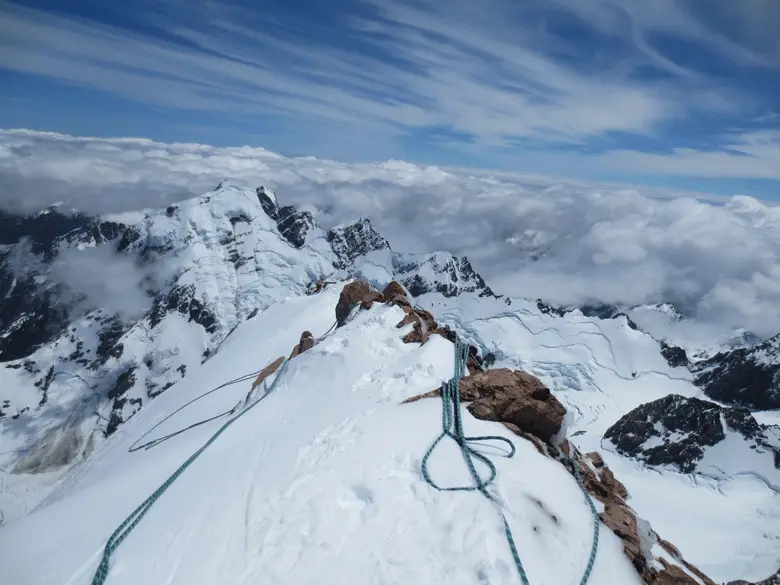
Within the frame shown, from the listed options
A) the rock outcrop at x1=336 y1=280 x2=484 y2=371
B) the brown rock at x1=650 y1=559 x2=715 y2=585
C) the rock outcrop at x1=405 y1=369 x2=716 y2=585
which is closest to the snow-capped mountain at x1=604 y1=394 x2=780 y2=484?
the rock outcrop at x1=336 y1=280 x2=484 y2=371

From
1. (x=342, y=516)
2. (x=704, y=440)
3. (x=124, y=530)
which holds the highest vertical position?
(x=342, y=516)

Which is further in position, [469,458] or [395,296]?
[395,296]

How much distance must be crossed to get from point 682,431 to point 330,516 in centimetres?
16817

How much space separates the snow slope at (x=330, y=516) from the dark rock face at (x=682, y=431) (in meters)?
159

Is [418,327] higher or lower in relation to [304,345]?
higher

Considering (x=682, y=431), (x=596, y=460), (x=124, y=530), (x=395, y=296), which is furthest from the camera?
(x=682, y=431)

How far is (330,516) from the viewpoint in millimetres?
9414

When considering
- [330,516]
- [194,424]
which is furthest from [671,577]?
[194,424]

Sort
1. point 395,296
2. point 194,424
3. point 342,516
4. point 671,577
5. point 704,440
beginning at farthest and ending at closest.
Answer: point 704,440 → point 395,296 → point 194,424 → point 671,577 → point 342,516

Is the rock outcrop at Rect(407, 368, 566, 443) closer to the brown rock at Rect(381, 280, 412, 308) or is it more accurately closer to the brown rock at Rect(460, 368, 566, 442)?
the brown rock at Rect(460, 368, 566, 442)

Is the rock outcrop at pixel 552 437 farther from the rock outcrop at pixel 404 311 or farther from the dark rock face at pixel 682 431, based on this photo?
the dark rock face at pixel 682 431

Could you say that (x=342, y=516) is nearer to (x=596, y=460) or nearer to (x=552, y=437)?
(x=552, y=437)

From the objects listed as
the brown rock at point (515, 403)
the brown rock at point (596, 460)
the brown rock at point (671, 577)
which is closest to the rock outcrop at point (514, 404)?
the brown rock at point (515, 403)

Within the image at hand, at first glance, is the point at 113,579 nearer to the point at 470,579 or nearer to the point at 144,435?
the point at 470,579
